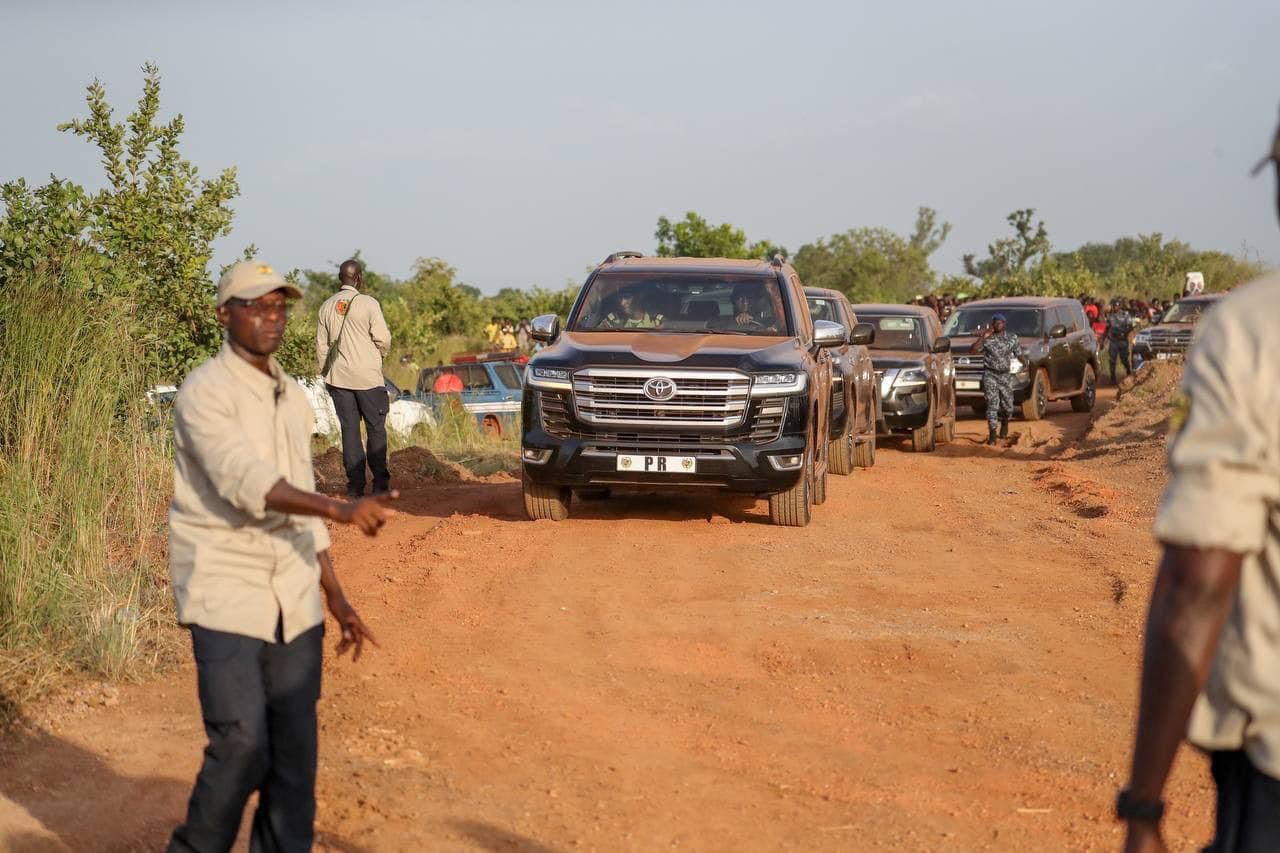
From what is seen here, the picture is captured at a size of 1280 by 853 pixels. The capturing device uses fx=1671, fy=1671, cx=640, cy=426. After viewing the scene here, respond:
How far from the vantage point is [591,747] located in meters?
6.82

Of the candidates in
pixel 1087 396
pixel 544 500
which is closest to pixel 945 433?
pixel 1087 396

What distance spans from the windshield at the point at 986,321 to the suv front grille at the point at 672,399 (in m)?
14.6

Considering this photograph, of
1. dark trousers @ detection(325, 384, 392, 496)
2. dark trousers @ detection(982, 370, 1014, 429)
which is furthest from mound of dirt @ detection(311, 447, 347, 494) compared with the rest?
dark trousers @ detection(982, 370, 1014, 429)

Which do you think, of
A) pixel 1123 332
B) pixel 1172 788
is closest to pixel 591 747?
pixel 1172 788

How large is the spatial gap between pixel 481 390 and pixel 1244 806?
2091 centimetres

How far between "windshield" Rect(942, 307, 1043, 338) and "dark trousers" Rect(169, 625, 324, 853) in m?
22.3

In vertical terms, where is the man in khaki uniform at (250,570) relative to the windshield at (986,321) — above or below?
above

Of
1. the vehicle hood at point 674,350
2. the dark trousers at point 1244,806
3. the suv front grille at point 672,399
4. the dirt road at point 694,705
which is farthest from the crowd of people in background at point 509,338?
the dark trousers at point 1244,806

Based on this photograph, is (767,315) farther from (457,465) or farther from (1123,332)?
(1123,332)

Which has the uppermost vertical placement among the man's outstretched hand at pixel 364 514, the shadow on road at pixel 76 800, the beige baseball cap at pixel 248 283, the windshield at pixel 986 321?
the beige baseball cap at pixel 248 283

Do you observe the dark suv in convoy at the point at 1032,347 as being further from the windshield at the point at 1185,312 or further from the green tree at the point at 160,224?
the green tree at the point at 160,224

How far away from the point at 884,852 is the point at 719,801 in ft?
2.48

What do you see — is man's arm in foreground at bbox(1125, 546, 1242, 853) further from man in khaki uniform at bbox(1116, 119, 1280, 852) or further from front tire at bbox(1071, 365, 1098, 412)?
front tire at bbox(1071, 365, 1098, 412)

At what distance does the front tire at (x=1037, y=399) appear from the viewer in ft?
85.6
